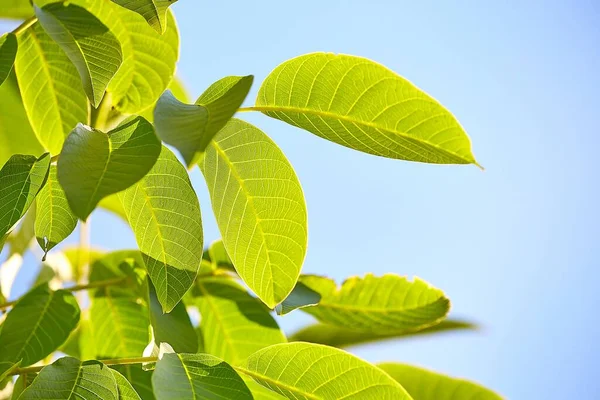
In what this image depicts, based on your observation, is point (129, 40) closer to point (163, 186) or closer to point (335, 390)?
point (163, 186)

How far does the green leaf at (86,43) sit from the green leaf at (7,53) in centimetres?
5

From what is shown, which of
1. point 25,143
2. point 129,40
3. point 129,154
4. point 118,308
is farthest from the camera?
point 25,143

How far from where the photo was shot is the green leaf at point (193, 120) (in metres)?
0.42

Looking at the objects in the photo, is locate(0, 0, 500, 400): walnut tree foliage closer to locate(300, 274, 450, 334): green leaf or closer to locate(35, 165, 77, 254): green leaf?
locate(35, 165, 77, 254): green leaf

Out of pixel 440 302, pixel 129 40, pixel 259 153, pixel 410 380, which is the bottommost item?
pixel 410 380

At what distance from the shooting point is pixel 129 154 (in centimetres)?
49

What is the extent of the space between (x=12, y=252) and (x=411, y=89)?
2.73ft

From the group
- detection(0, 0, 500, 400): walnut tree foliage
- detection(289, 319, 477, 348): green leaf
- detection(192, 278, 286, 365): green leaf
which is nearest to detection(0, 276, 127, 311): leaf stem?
detection(0, 0, 500, 400): walnut tree foliage

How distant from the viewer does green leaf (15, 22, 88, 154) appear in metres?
0.83

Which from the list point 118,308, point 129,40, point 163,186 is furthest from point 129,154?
point 118,308

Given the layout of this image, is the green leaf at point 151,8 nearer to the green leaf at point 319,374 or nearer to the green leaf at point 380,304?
the green leaf at point 319,374

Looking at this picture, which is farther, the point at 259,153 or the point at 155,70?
the point at 155,70

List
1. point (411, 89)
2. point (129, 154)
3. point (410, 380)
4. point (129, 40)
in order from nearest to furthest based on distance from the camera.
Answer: point (129, 154), point (411, 89), point (129, 40), point (410, 380)

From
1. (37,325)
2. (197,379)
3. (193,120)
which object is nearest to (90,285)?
(37,325)
